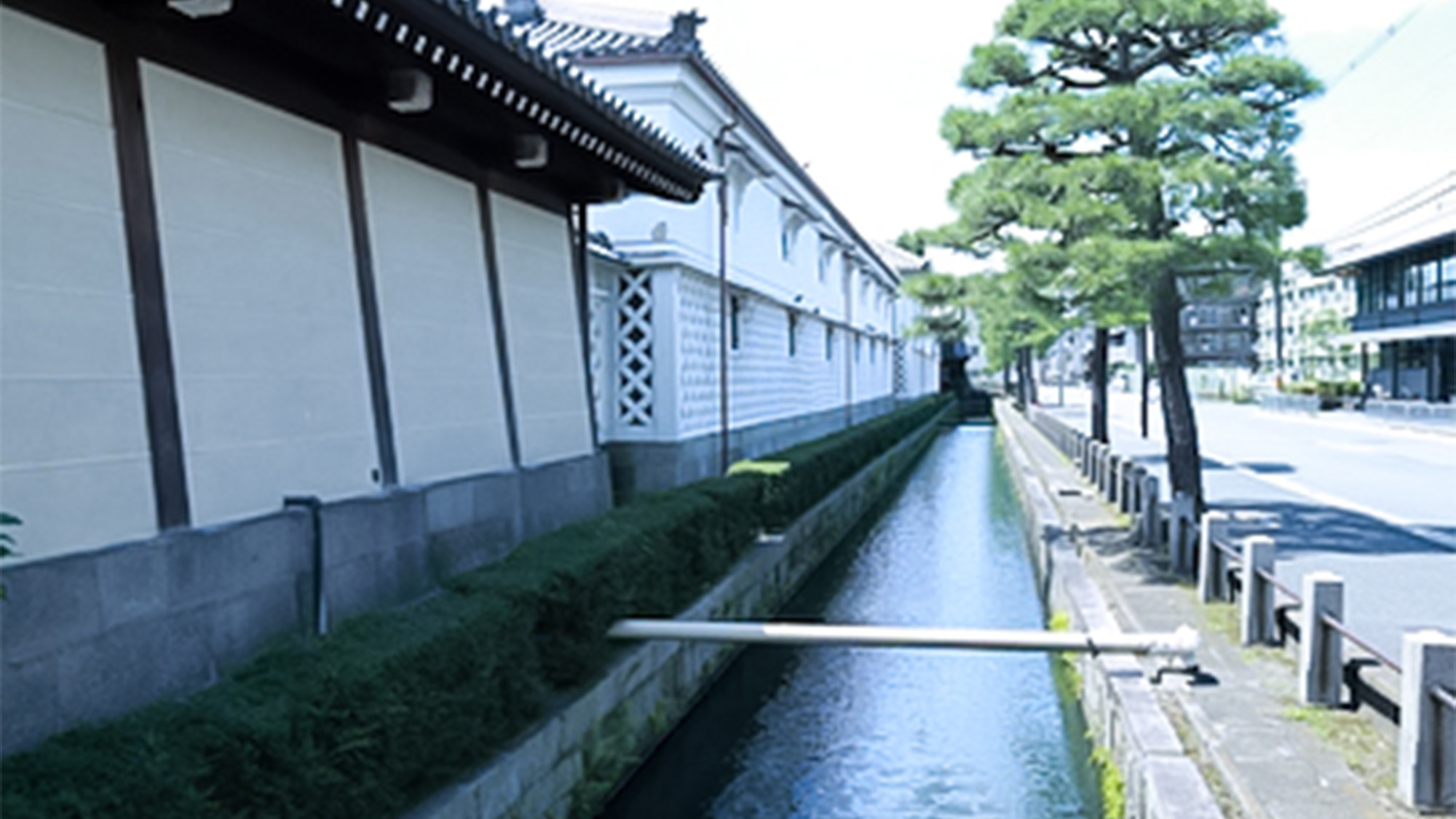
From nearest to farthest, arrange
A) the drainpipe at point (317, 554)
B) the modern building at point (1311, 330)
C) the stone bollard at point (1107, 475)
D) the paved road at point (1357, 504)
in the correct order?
the drainpipe at point (317, 554)
the paved road at point (1357, 504)
the stone bollard at point (1107, 475)
the modern building at point (1311, 330)

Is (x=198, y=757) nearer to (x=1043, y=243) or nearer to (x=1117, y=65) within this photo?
(x=1043, y=243)

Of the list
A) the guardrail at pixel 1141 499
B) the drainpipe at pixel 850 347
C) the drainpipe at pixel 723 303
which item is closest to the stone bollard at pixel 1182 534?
the guardrail at pixel 1141 499

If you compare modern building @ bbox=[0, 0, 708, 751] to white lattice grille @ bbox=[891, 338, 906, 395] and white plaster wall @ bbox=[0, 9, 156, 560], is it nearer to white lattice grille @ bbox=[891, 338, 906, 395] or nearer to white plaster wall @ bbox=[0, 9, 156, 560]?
white plaster wall @ bbox=[0, 9, 156, 560]

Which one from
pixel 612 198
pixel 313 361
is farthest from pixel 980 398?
pixel 313 361

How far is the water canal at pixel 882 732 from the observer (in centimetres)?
789

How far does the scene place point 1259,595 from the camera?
8.04m

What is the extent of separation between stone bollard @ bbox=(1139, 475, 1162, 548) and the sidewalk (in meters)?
2.66

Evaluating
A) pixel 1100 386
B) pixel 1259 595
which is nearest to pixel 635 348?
pixel 1259 595

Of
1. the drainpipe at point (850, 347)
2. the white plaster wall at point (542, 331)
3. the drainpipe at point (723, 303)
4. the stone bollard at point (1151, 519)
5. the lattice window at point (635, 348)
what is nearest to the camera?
the white plaster wall at point (542, 331)

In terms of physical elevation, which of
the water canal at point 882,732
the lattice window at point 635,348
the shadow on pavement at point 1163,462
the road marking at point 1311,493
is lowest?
the water canal at point 882,732

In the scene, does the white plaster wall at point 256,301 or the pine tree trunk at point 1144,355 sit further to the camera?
the pine tree trunk at point 1144,355

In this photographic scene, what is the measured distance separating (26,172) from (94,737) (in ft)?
7.36

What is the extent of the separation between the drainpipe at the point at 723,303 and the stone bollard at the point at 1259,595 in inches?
365

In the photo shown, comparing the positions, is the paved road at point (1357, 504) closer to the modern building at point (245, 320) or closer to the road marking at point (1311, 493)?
the road marking at point (1311, 493)
